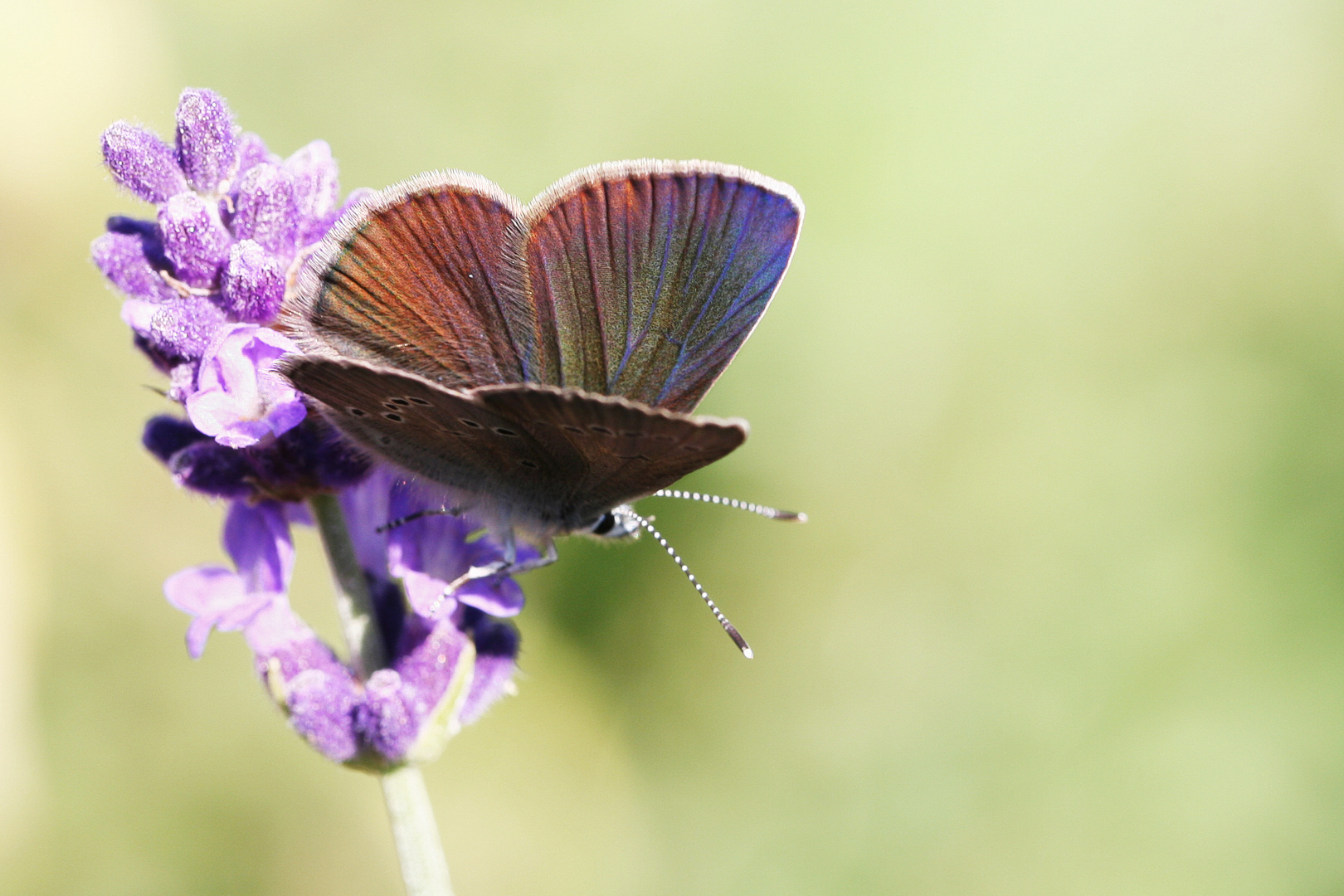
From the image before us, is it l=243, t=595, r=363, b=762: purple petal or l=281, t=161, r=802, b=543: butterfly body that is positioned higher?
l=281, t=161, r=802, b=543: butterfly body

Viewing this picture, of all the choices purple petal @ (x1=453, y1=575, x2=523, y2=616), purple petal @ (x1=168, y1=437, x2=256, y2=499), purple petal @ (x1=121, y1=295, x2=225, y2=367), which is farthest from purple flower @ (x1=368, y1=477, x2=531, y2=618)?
purple petal @ (x1=121, y1=295, x2=225, y2=367)

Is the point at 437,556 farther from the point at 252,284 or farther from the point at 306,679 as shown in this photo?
the point at 252,284

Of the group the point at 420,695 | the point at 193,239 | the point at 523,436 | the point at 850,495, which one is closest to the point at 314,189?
the point at 193,239

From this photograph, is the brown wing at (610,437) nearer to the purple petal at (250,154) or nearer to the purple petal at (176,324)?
the purple petal at (176,324)

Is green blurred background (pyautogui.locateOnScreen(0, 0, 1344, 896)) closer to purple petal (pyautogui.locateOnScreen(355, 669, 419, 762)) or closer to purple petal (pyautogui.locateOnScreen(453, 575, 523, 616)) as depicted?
purple petal (pyautogui.locateOnScreen(453, 575, 523, 616))

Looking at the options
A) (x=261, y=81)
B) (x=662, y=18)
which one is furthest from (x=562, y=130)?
(x=261, y=81)
